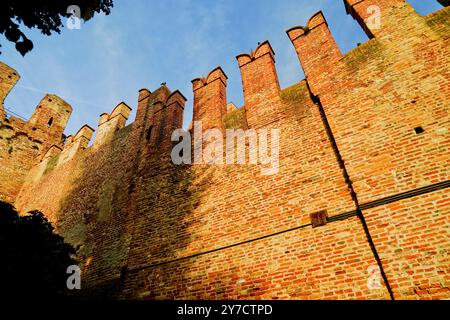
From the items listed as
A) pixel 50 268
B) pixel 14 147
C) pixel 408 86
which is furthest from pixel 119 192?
pixel 14 147

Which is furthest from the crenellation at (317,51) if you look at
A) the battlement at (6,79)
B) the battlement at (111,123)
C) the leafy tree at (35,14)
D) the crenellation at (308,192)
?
the battlement at (6,79)

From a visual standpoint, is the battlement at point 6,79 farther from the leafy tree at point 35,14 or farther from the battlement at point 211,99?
the leafy tree at point 35,14

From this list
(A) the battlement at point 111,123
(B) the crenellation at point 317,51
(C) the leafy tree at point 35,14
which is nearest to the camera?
(C) the leafy tree at point 35,14

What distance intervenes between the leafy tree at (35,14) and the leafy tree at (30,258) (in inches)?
Result: 134

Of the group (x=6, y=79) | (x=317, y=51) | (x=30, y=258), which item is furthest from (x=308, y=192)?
(x=6, y=79)

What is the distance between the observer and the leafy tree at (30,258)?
4.64 metres

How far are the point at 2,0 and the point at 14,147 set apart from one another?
13574mm

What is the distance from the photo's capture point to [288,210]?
5.13 meters

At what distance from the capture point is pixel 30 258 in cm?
504

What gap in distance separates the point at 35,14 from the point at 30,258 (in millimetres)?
3994

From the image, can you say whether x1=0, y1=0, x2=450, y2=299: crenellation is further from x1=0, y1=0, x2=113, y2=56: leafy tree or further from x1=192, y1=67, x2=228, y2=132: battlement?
x1=0, y1=0, x2=113, y2=56: leafy tree

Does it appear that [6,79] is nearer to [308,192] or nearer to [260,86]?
[260,86]

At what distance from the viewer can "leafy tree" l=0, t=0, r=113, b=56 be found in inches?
132

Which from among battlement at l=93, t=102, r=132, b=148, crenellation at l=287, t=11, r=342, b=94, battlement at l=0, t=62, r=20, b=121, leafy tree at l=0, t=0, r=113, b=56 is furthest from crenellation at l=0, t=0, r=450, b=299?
battlement at l=0, t=62, r=20, b=121
